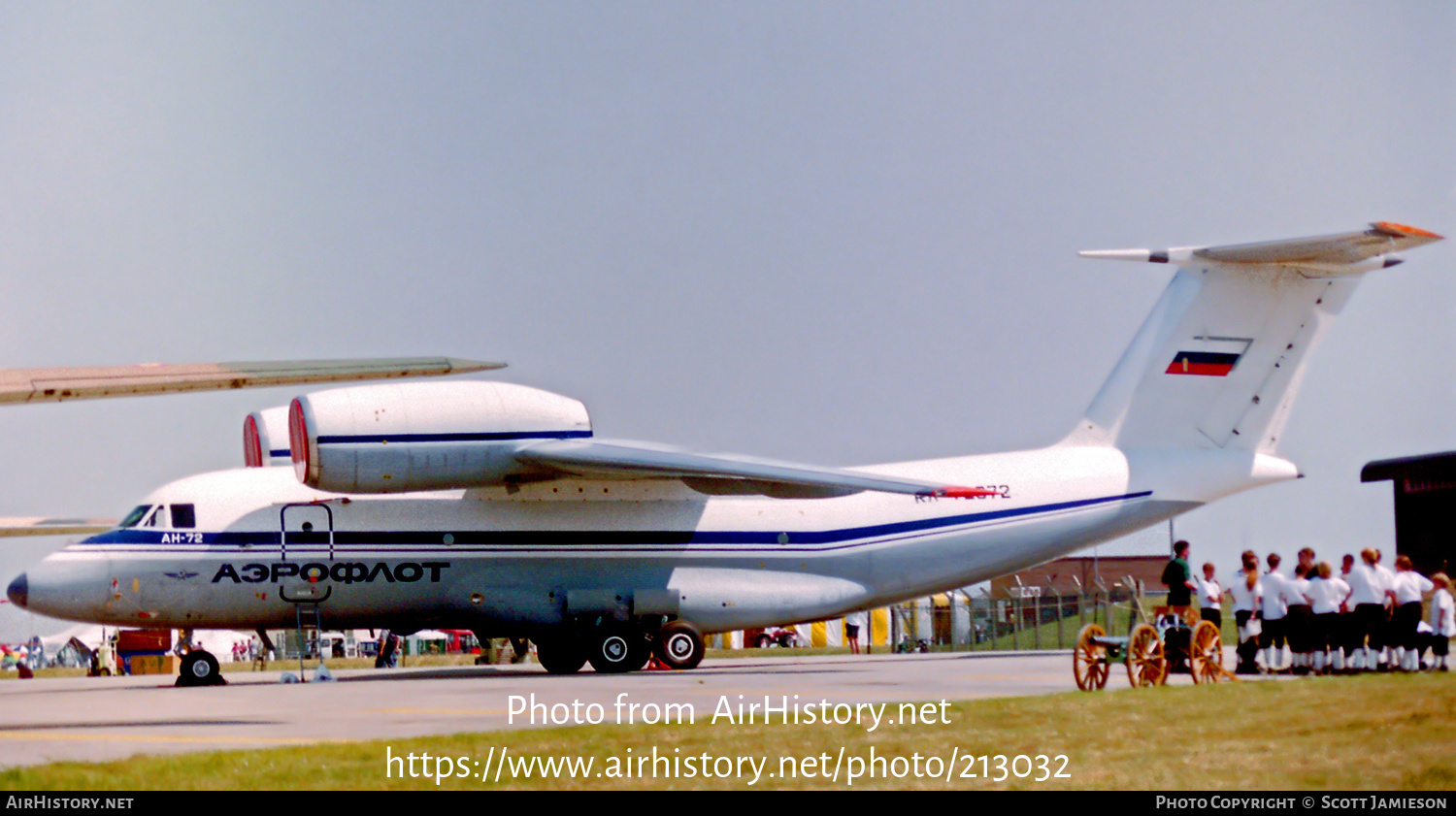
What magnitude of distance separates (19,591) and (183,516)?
213 centimetres

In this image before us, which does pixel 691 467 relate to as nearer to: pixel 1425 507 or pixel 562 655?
pixel 562 655

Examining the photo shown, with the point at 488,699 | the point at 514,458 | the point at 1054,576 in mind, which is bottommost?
the point at 1054,576

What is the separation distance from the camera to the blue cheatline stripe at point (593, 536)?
19.4m

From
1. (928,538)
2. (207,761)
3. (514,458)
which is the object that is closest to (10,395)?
(207,761)

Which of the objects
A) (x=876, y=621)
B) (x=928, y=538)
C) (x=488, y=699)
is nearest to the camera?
(x=488, y=699)

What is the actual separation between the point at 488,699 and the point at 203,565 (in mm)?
6355

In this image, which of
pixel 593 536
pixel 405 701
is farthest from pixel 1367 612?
pixel 405 701

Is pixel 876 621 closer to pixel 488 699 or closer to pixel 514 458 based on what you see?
pixel 514 458

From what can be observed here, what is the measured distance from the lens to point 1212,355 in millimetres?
21797

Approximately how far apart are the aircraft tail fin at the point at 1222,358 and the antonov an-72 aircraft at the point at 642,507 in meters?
0.03

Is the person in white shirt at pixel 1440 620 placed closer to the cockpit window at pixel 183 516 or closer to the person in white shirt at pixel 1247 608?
the person in white shirt at pixel 1247 608

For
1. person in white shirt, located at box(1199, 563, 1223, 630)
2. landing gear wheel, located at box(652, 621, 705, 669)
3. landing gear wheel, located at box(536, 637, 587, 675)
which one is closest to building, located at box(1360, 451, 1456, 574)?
person in white shirt, located at box(1199, 563, 1223, 630)

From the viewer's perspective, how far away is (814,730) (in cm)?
940

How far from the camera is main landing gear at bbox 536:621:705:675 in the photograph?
20250mm
